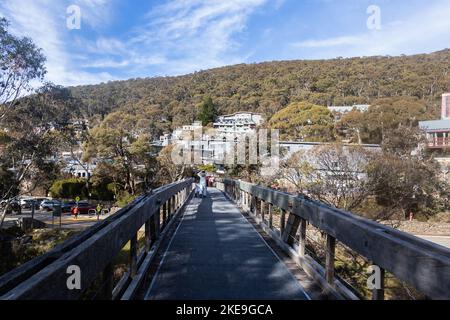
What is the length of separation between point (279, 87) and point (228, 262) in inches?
4745

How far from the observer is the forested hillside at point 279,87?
9200 centimetres

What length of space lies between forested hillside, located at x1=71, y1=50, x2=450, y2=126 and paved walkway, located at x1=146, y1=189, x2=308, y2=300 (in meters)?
71.3

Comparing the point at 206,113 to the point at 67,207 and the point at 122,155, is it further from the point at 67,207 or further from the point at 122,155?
the point at 67,207

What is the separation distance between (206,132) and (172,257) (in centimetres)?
6357

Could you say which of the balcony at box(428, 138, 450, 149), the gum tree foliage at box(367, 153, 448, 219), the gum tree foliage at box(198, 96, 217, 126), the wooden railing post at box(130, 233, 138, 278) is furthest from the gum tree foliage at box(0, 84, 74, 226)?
the gum tree foliage at box(198, 96, 217, 126)

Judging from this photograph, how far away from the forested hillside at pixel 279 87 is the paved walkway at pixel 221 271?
234ft

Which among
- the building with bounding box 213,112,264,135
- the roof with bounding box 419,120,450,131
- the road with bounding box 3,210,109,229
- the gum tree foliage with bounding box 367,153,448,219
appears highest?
the building with bounding box 213,112,264,135

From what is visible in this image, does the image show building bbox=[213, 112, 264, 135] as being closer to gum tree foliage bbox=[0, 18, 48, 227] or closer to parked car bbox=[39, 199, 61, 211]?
parked car bbox=[39, 199, 61, 211]

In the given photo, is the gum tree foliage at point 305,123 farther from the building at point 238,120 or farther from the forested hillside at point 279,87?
the building at point 238,120

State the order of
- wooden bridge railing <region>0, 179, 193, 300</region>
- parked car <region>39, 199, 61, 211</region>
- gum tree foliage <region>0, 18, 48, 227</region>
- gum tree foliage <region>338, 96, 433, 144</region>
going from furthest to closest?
gum tree foliage <region>338, 96, 433, 144</region>, parked car <region>39, 199, 61, 211</region>, gum tree foliage <region>0, 18, 48, 227</region>, wooden bridge railing <region>0, 179, 193, 300</region>

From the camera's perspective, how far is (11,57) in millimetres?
22234

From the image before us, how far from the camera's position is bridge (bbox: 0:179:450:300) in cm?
256
